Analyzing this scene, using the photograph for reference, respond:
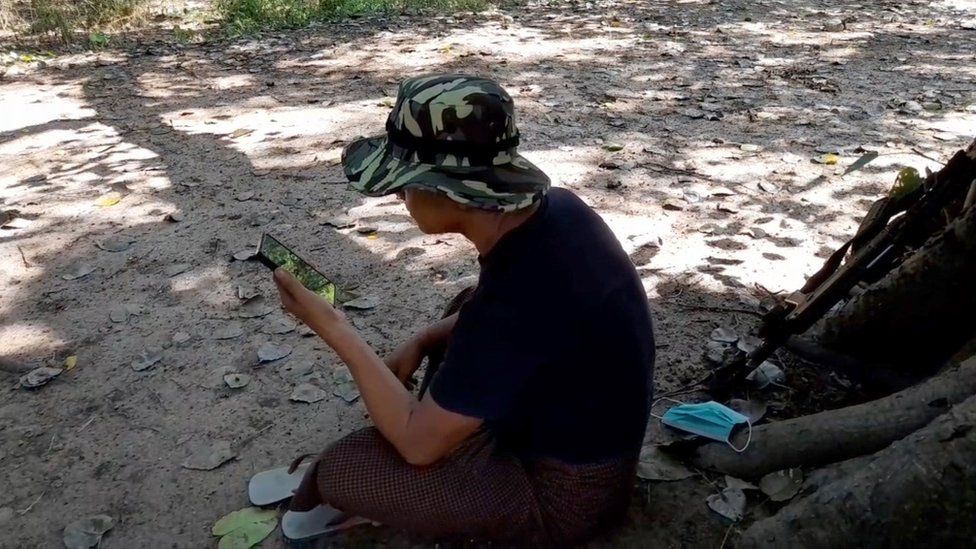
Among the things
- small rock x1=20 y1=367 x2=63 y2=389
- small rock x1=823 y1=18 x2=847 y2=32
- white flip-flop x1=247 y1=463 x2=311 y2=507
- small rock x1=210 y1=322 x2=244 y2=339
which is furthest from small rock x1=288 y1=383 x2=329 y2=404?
small rock x1=823 y1=18 x2=847 y2=32

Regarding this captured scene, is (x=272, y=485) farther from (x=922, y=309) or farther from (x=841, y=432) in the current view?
(x=922, y=309)

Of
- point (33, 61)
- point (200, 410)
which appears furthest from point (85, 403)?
point (33, 61)

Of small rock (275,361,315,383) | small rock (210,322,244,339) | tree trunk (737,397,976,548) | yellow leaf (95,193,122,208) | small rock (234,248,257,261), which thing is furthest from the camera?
yellow leaf (95,193,122,208)

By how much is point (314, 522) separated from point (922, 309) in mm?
1845

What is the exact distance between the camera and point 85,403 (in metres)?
2.68

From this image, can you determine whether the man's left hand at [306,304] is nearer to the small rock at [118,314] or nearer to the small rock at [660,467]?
the small rock at [660,467]

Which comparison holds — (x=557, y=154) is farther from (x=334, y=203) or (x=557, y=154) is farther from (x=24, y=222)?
(x=24, y=222)

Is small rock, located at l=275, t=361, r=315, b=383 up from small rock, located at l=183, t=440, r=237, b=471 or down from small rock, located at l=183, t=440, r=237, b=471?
up

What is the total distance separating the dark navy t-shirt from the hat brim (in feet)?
0.31

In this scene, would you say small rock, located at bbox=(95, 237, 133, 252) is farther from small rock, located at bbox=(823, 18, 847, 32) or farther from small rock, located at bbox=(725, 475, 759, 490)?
small rock, located at bbox=(823, 18, 847, 32)

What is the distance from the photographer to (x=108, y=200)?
4195 millimetres

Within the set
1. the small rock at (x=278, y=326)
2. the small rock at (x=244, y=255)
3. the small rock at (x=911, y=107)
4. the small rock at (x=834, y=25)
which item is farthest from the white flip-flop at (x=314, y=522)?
the small rock at (x=834, y=25)

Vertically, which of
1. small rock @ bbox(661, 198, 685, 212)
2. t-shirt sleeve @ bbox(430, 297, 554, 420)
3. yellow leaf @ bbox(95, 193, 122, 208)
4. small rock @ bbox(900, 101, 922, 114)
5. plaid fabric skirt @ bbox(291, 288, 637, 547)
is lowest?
small rock @ bbox(661, 198, 685, 212)

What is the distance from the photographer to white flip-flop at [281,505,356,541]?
2.07 m
